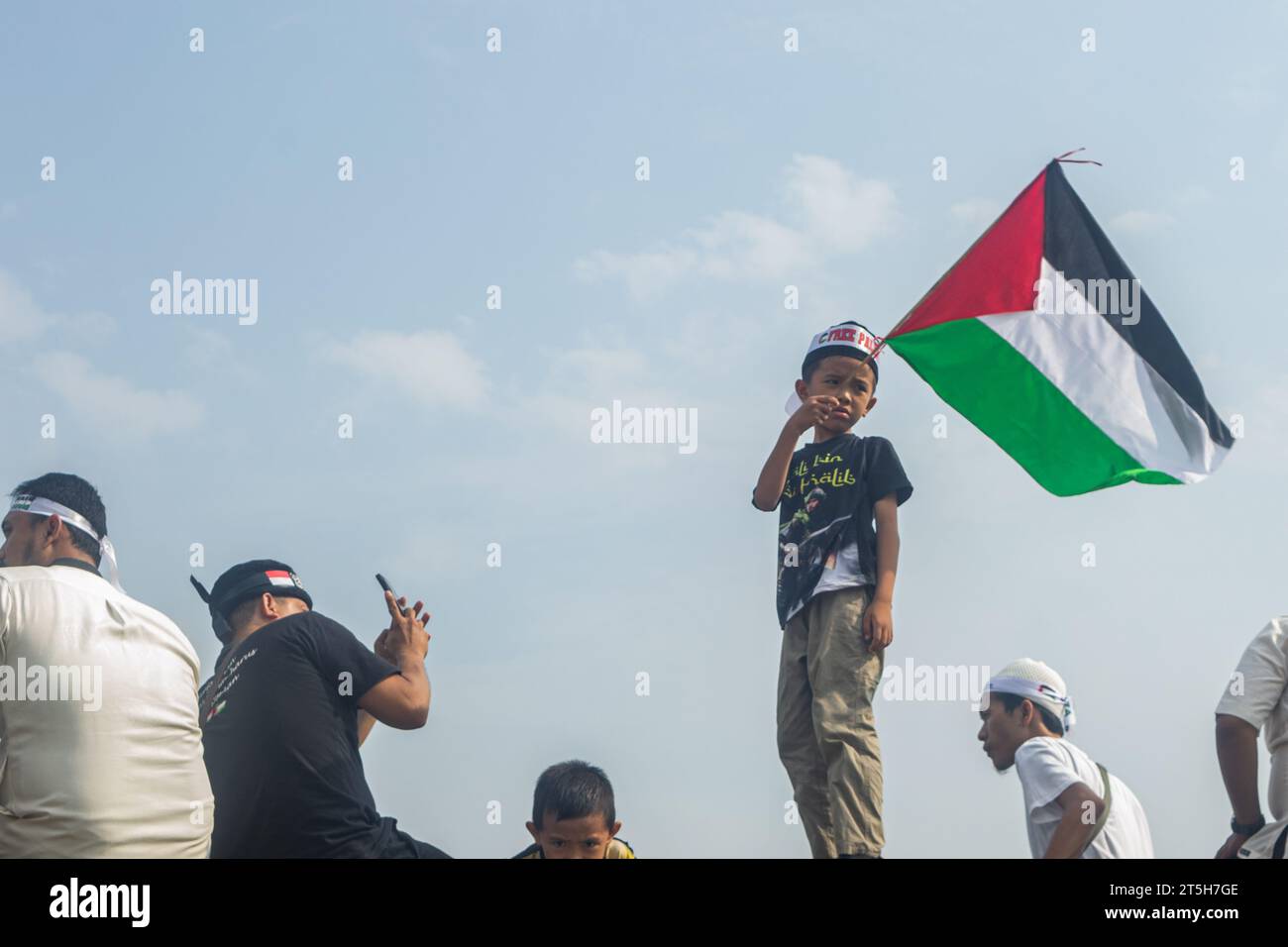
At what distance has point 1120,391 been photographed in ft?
22.4

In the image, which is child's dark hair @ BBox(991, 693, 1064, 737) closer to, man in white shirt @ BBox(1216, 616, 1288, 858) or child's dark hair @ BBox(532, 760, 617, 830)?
man in white shirt @ BBox(1216, 616, 1288, 858)

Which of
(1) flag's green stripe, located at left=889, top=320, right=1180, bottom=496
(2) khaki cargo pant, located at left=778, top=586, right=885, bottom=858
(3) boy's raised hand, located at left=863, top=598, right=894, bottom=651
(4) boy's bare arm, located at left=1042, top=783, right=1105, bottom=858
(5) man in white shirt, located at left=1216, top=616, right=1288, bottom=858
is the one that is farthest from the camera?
(1) flag's green stripe, located at left=889, top=320, right=1180, bottom=496

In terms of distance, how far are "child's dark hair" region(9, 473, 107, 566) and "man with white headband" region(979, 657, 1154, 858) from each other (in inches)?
138

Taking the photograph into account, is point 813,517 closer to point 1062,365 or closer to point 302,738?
point 1062,365

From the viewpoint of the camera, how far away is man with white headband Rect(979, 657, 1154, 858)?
16.4 ft

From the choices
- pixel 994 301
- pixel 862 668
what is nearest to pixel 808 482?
pixel 862 668

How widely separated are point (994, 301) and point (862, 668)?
2.15m

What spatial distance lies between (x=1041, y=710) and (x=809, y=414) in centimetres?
153

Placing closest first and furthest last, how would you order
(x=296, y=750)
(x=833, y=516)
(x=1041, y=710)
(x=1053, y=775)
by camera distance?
1. (x=296, y=750)
2. (x=1053, y=775)
3. (x=1041, y=710)
4. (x=833, y=516)

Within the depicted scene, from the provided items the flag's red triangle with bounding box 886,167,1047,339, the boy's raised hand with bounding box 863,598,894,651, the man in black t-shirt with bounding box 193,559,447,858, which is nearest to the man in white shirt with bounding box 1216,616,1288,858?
the boy's raised hand with bounding box 863,598,894,651

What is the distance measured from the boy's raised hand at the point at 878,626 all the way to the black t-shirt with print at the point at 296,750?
75.6 inches

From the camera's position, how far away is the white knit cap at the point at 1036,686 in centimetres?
561

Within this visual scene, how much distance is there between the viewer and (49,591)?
4668mm

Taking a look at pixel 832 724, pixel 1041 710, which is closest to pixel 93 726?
pixel 832 724
